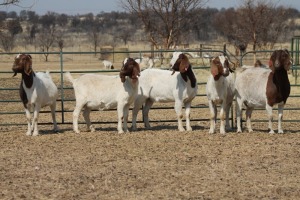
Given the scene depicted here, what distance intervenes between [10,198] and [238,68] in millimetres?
A: 7249

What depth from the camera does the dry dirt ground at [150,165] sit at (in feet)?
26.5

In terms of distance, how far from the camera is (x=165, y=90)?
535 inches

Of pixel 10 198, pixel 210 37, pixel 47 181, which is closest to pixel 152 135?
pixel 47 181

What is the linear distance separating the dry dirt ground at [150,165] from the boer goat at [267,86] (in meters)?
0.61

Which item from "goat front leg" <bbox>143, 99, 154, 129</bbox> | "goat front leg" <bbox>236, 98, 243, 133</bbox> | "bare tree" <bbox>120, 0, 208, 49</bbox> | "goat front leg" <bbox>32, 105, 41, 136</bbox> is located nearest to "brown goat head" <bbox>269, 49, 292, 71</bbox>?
"goat front leg" <bbox>236, 98, 243, 133</bbox>

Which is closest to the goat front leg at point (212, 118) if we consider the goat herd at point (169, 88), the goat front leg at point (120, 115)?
the goat herd at point (169, 88)

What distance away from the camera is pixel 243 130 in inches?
544

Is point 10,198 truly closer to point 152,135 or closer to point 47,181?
point 47,181

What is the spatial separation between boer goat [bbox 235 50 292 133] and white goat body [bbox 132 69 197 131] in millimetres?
1014

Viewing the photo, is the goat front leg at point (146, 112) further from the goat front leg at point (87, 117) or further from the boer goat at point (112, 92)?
the goat front leg at point (87, 117)

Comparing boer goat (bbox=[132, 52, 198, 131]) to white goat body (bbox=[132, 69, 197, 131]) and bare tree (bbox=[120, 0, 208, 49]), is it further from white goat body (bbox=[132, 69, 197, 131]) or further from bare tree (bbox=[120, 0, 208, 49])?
bare tree (bbox=[120, 0, 208, 49])

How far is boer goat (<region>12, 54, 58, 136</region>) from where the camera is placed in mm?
12750

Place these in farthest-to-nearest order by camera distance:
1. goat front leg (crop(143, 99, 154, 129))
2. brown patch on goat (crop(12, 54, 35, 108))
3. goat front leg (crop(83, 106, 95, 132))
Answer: goat front leg (crop(143, 99, 154, 129))
goat front leg (crop(83, 106, 95, 132))
brown patch on goat (crop(12, 54, 35, 108))

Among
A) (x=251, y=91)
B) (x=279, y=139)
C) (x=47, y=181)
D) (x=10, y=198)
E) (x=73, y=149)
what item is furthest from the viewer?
(x=251, y=91)
